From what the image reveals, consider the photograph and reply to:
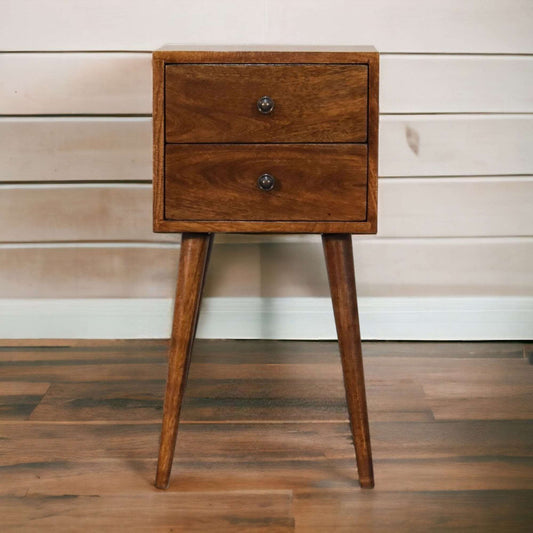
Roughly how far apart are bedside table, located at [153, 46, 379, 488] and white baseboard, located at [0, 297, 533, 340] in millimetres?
687

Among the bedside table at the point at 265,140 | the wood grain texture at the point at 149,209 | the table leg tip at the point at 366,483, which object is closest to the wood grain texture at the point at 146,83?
the wood grain texture at the point at 149,209

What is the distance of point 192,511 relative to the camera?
1188 millimetres

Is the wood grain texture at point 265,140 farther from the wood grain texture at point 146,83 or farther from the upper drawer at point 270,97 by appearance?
the wood grain texture at point 146,83

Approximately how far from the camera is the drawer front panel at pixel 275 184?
1.18m

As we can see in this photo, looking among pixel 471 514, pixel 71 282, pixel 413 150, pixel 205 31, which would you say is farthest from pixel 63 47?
pixel 471 514

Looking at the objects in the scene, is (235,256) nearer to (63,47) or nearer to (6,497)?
(63,47)

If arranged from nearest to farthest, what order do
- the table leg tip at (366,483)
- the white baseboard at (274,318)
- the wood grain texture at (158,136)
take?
the wood grain texture at (158,136) → the table leg tip at (366,483) → the white baseboard at (274,318)

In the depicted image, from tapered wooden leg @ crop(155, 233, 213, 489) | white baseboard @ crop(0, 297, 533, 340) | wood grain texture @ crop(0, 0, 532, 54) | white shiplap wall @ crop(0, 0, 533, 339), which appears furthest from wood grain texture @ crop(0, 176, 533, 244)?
tapered wooden leg @ crop(155, 233, 213, 489)

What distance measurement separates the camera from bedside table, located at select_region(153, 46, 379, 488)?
1.16 m

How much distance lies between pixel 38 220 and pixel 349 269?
2.86ft

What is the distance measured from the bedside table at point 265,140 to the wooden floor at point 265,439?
1.24ft

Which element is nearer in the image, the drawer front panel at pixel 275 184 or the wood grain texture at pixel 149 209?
the drawer front panel at pixel 275 184

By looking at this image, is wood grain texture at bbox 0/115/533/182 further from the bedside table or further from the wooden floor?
the bedside table

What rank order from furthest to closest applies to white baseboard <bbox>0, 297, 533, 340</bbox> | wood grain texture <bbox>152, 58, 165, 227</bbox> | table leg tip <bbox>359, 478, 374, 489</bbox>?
white baseboard <bbox>0, 297, 533, 340</bbox> < table leg tip <bbox>359, 478, 374, 489</bbox> < wood grain texture <bbox>152, 58, 165, 227</bbox>
